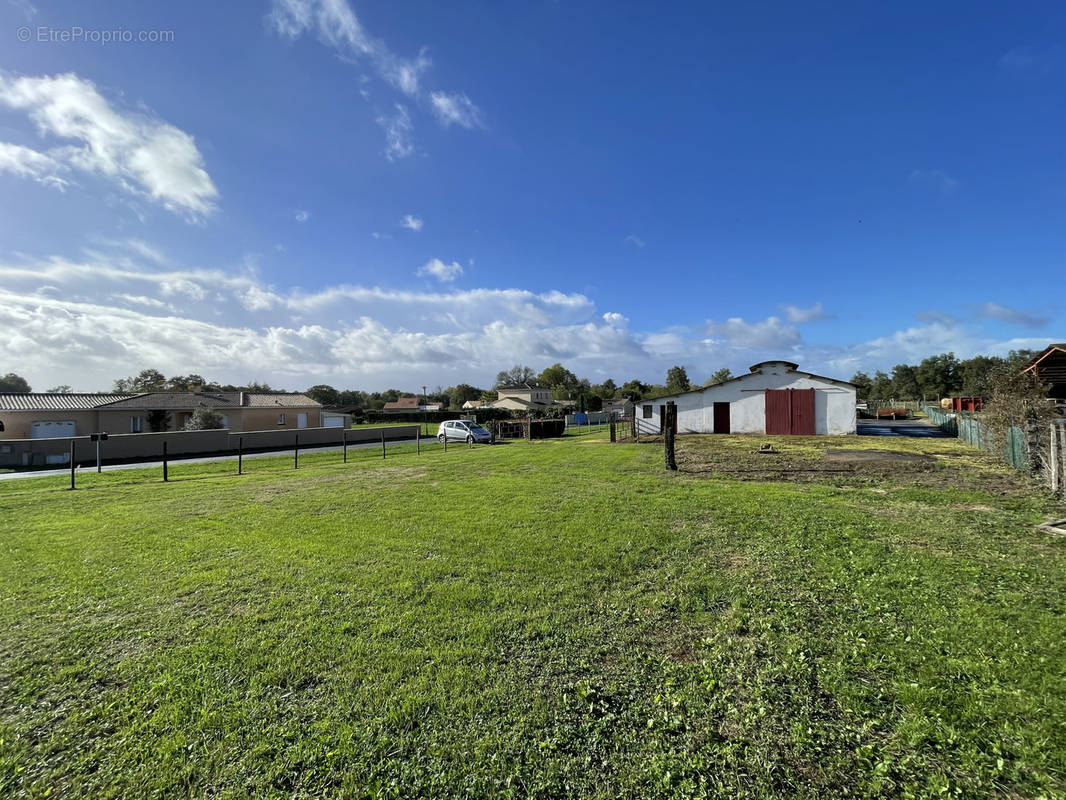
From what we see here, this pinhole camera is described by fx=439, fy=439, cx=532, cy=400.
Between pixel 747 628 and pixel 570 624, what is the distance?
1.53 meters

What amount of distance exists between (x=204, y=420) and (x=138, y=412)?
4.30 meters

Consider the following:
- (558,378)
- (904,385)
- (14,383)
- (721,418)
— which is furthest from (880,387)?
(14,383)

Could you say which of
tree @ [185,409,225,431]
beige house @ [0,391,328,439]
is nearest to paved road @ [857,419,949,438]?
beige house @ [0,391,328,439]

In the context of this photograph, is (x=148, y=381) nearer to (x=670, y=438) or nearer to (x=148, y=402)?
(x=148, y=402)

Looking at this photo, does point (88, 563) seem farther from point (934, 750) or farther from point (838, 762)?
point (934, 750)

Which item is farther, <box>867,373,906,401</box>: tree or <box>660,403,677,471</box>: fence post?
<box>867,373,906,401</box>: tree

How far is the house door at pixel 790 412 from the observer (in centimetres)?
2706

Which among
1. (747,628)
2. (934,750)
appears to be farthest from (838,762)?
(747,628)

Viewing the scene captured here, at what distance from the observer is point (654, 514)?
770cm

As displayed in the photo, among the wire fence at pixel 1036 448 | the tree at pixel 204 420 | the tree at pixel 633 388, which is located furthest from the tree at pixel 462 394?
the wire fence at pixel 1036 448

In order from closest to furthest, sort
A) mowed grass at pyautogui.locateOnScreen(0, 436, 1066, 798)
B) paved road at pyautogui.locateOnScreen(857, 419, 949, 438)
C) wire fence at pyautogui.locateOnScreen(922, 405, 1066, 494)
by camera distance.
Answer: mowed grass at pyautogui.locateOnScreen(0, 436, 1066, 798) → wire fence at pyautogui.locateOnScreen(922, 405, 1066, 494) → paved road at pyautogui.locateOnScreen(857, 419, 949, 438)

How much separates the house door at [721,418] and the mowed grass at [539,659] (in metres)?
22.6

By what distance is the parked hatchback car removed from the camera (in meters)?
27.8

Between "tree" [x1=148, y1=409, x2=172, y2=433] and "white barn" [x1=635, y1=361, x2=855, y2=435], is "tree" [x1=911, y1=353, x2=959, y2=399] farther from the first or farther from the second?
"tree" [x1=148, y1=409, x2=172, y2=433]
